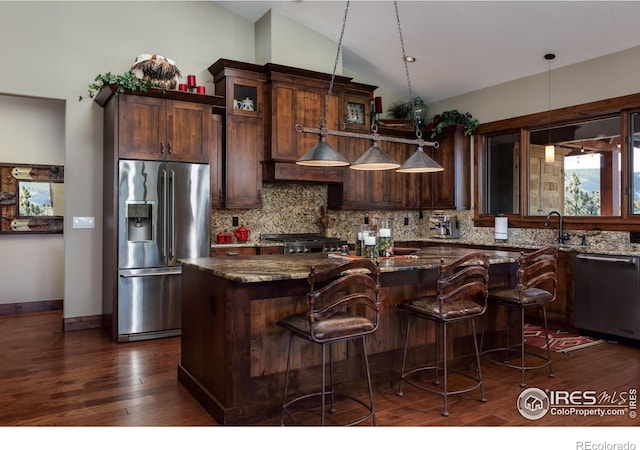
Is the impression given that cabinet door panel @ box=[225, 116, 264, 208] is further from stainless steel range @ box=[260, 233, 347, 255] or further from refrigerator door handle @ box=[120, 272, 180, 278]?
refrigerator door handle @ box=[120, 272, 180, 278]

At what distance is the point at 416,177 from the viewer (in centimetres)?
721

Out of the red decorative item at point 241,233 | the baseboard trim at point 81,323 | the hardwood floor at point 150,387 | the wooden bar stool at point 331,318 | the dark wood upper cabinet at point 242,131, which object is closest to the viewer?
the wooden bar stool at point 331,318

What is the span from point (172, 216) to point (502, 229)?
3.99 meters

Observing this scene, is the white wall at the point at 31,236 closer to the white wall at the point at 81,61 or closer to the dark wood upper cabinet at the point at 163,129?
the white wall at the point at 81,61

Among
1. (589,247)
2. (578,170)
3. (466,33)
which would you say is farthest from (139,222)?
(578,170)

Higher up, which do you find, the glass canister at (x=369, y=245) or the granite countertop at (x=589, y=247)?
the glass canister at (x=369, y=245)

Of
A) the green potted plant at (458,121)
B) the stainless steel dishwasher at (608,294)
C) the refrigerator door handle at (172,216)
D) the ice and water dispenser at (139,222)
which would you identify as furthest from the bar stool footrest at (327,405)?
the green potted plant at (458,121)

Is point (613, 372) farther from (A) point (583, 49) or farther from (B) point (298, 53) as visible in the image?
(B) point (298, 53)

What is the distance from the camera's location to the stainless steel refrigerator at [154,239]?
4.71 meters

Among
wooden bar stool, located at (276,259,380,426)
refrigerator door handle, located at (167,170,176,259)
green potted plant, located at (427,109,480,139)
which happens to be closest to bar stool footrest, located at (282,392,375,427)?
wooden bar stool, located at (276,259,380,426)

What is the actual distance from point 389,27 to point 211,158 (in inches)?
100

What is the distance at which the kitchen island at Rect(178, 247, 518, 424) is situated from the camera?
2.79 m

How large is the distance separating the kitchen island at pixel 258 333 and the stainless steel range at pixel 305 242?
2.15 metres
